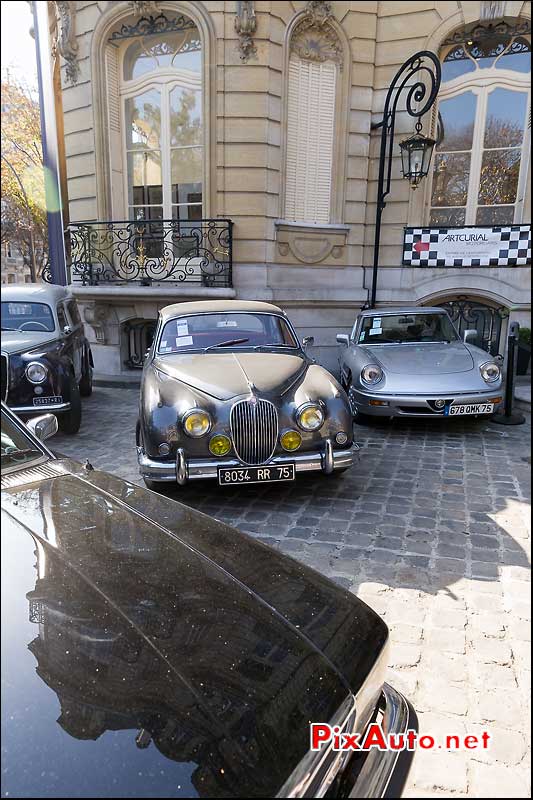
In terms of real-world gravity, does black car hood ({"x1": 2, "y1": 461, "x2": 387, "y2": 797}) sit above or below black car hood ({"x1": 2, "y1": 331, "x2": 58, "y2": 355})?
below

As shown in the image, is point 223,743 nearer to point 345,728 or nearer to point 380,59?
point 345,728

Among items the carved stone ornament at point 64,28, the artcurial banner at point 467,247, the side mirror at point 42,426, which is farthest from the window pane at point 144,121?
the carved stone ornament at point 64,28

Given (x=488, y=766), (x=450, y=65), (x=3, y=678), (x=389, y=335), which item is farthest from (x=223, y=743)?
(x=450, y=65)

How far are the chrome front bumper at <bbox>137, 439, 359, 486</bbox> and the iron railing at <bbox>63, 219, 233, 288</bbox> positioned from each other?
249 inches

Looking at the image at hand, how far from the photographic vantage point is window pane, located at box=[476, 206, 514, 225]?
394 inches

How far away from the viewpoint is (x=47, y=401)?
585cm

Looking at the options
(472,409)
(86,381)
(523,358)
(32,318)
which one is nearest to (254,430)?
(472,409)

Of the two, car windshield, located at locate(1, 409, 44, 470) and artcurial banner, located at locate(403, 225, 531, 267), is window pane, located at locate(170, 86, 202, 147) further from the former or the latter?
car windshield, located at locate(1, 409, 44, 470)

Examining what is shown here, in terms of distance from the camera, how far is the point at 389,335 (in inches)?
277

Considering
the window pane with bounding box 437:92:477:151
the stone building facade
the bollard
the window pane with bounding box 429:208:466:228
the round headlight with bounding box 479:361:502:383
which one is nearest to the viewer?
the round headlight with bounding box 479:361:502:383

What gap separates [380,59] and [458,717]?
1064 cm

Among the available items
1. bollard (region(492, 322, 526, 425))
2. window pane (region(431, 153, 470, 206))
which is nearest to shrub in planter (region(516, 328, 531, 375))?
bollard (region(492, 322, 526, 425))

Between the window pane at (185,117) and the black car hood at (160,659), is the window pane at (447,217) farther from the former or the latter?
the black car hood at (160,659)

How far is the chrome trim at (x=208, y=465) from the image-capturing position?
3.87 m
